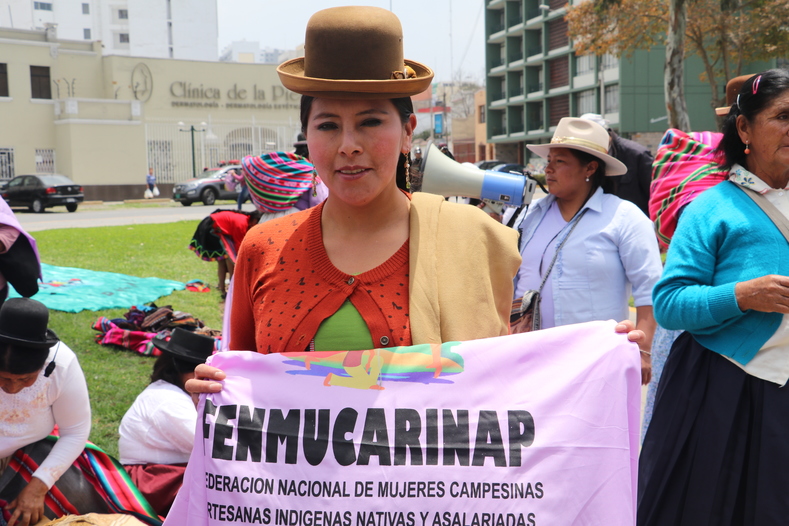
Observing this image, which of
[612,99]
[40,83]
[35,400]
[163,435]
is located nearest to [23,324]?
[35,400]

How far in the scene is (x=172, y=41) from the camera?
67.4 metres

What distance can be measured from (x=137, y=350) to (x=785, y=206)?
5868mm

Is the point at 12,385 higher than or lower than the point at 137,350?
higher

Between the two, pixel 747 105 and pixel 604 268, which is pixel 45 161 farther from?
pixel 747 105

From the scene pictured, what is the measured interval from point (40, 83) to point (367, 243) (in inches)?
1725

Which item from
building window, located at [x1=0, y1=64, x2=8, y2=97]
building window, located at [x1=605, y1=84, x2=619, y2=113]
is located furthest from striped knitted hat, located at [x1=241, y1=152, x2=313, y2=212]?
building window, located at [x1=605, y1=84, x2=619, y2=113]

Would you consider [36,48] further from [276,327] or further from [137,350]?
[276,327]

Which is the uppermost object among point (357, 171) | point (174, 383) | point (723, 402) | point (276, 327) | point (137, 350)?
point (357, 171)

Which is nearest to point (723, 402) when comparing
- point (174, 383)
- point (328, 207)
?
point (328, 207)

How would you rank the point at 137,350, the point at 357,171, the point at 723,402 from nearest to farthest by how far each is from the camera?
the point at 357,171, the point at 723,402, the point at 137,350

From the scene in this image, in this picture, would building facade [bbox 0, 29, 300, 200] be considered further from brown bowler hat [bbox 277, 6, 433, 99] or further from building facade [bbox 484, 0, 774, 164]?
brown bowler hat [bbox 277, 6, 433, 99]

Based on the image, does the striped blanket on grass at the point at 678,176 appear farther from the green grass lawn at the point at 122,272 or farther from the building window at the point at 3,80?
the building window at the point at 3,80

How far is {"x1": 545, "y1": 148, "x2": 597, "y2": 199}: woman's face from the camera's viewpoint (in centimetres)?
416

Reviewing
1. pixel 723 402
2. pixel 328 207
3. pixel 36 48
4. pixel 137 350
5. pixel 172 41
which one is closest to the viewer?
pixel 328 207
